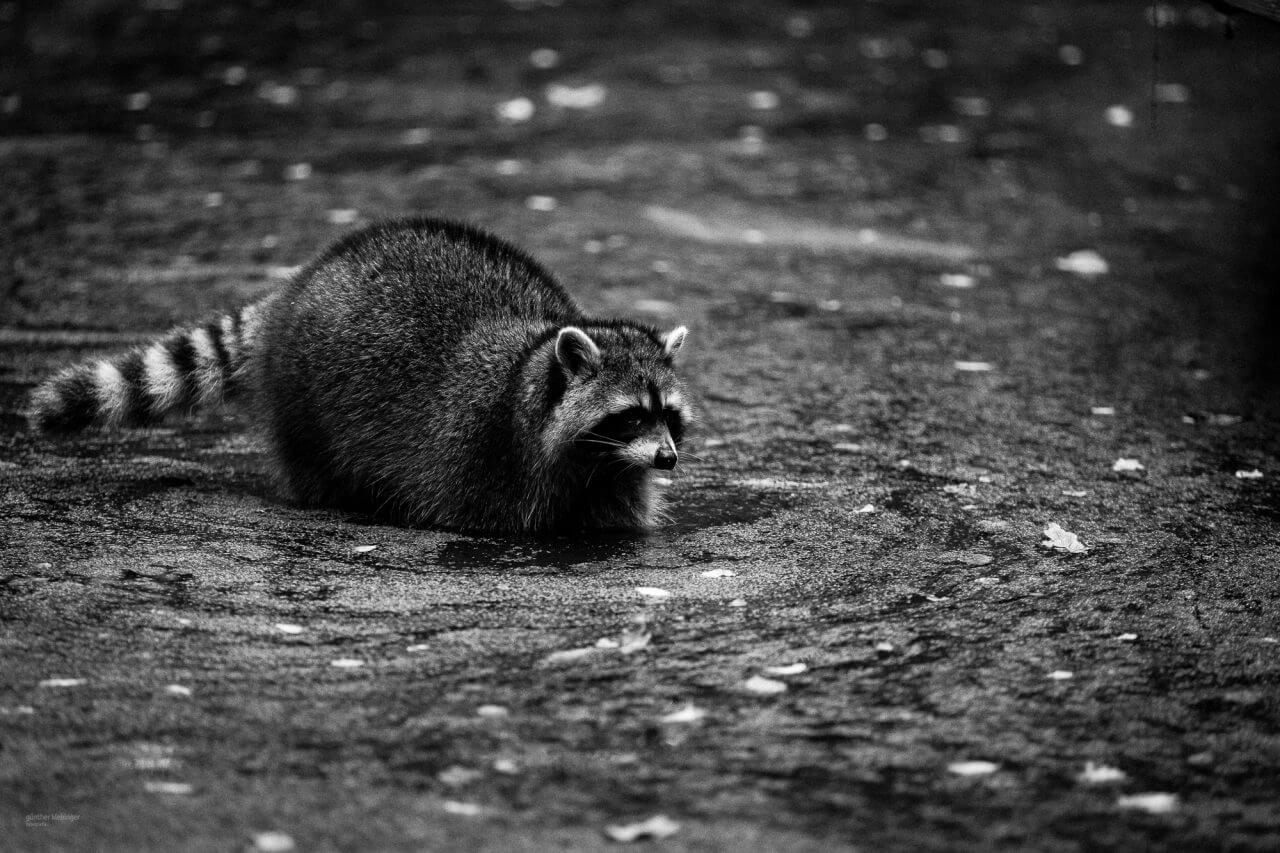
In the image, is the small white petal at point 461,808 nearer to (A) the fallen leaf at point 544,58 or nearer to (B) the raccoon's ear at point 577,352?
(B) the raccoon's ear at point 577,352

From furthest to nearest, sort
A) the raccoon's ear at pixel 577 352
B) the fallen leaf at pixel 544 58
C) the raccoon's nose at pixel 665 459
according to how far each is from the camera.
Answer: the fallen leaf at pixel 544 58 → the raccoon's ear at pixel 577 352 → the raccoon's nose at pixel 665 459

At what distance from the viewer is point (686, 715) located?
481cm

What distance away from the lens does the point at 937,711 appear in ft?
16.0

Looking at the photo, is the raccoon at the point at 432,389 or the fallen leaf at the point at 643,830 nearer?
the fallen leaf at the point at 643,830

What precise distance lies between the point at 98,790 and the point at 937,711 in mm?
2446

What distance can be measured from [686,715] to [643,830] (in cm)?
70

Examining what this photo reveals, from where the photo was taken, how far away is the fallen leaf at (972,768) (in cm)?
448

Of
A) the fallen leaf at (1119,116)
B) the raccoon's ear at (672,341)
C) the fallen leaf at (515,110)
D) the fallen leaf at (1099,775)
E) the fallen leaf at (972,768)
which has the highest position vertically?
the fallen leaf at (515,110)

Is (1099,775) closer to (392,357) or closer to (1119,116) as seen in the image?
(392,357)

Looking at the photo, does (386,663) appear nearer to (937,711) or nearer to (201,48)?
(937,711)

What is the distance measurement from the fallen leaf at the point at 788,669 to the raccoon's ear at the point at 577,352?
1.63 metres

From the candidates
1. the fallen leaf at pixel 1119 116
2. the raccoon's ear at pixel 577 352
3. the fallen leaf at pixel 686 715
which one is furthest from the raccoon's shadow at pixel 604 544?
the fallen leaf at pixel 1119 116

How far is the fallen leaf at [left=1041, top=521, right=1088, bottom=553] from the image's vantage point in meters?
6.31

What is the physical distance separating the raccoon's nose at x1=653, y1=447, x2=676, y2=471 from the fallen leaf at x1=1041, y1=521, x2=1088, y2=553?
1.54m
